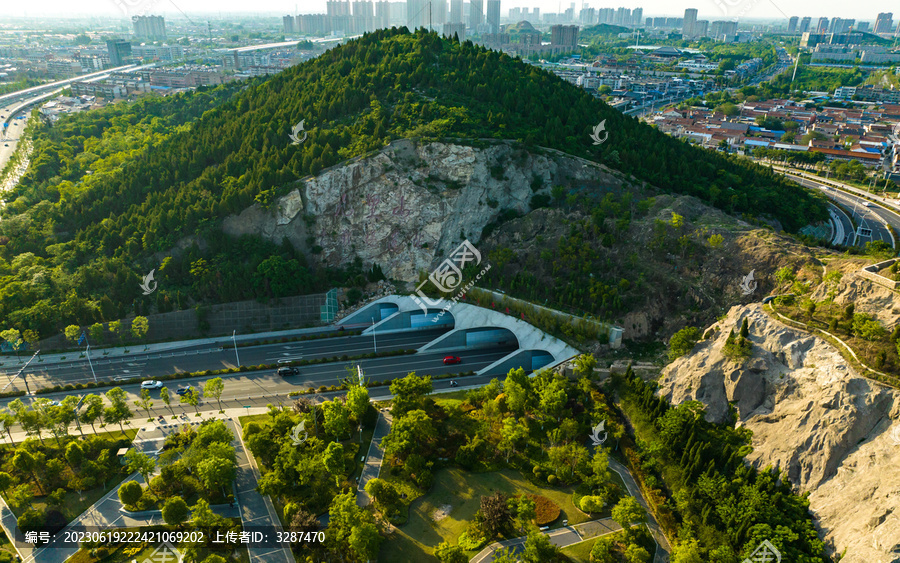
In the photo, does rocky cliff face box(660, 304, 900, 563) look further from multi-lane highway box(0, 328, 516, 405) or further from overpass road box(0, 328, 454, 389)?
overpass road box(0, 328, 454, 389)

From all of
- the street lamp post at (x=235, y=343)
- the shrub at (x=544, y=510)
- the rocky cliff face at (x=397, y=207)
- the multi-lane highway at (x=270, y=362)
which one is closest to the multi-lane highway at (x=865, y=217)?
the rocky cliff face at (x=397, y=207)

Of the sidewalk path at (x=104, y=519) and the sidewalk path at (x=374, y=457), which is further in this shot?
the sidewalk path at (x=374, y=457)

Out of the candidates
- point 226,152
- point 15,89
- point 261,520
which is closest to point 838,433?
point 261,520

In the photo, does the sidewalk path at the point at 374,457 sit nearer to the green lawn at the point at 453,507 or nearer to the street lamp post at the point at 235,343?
the green lawn at the point at 453,507

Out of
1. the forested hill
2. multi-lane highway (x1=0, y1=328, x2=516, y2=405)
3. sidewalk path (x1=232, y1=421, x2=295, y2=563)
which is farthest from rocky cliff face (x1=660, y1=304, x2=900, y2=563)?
the forested hill

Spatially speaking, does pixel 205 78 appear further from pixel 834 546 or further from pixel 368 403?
pixel 834 546

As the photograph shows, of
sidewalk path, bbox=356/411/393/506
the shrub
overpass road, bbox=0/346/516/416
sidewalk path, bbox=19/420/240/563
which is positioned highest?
the shrub
